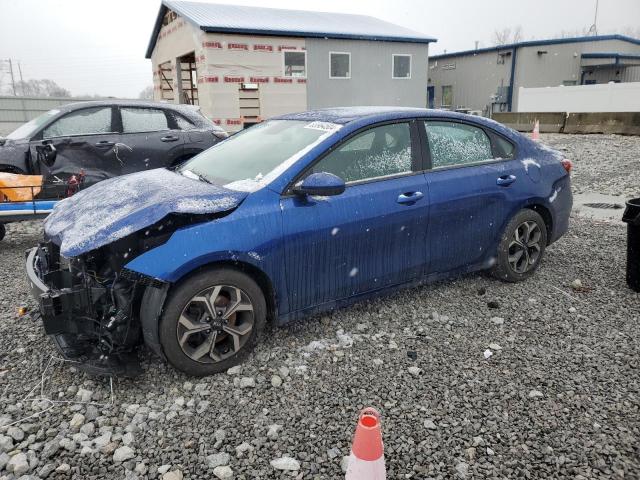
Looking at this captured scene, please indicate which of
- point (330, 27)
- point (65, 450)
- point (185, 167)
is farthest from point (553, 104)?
point (65, 450)

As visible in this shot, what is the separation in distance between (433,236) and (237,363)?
1.80 metres

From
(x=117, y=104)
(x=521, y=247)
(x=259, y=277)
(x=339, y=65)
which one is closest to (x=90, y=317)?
(x=259, y=277)

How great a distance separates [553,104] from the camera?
994 inches

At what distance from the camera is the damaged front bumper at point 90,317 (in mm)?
2844

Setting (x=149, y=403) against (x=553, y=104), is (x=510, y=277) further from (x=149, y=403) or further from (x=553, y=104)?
(x=553, y=104)

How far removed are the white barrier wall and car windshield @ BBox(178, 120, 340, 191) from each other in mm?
22952

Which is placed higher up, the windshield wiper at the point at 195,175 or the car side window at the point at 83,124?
the car side window at the point at 83,124

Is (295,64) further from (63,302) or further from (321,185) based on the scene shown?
(63,302)

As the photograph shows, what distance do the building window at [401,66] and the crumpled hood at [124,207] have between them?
1914 cm

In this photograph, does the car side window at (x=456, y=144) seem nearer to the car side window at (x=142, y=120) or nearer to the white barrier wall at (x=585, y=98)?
the car side window at (x=142, y=120)

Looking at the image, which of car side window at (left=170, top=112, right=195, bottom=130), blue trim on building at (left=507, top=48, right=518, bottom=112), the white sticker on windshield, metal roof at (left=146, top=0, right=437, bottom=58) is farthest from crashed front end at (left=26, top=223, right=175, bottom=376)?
blue trim on building at (left=507, top=48, right=518, bottom=112)

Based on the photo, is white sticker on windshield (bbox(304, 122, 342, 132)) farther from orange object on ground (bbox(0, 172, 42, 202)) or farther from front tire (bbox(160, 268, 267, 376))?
orange object on ground (bbox(0, 172, 42, 202))

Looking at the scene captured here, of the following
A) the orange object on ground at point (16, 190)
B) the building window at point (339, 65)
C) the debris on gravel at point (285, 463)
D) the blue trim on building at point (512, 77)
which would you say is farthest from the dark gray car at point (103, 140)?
the blue trim on building at point (512, 77)

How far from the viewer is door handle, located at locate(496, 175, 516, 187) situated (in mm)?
4258
